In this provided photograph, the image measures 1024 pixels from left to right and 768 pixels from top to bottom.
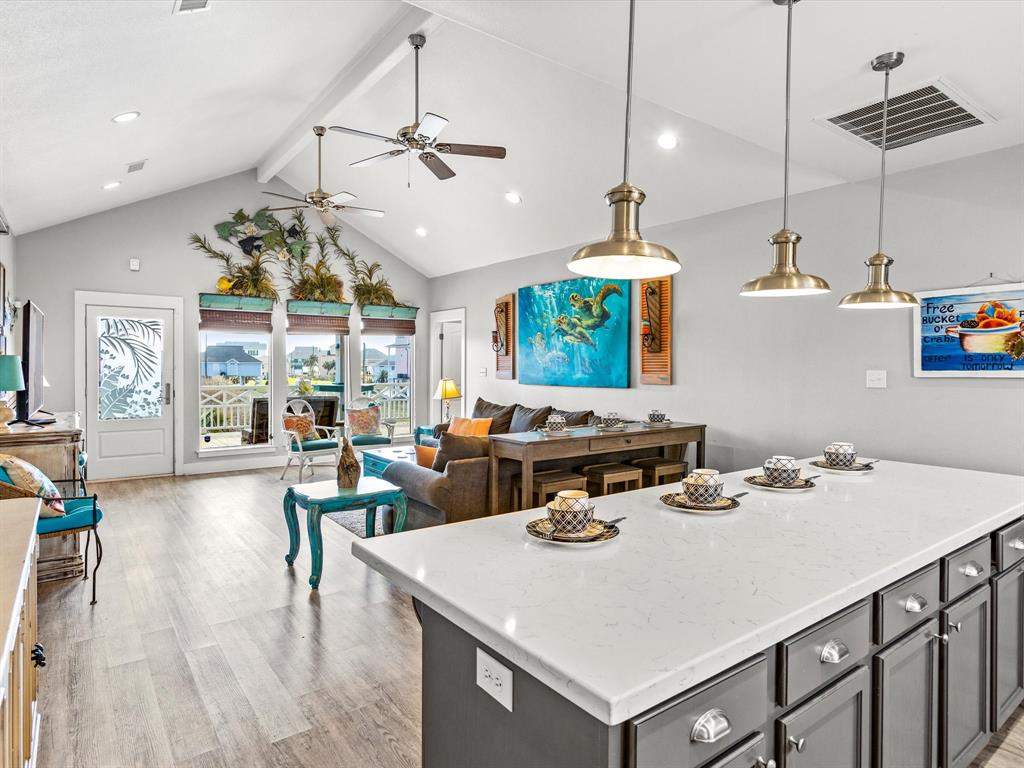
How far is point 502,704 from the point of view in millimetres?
1126

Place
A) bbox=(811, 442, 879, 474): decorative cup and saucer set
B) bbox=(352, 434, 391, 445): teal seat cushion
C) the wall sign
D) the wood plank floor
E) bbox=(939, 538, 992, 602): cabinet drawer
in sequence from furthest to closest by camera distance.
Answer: bbox=(352, 434, 391, 445): teal seat cushion
the wall sign
bbox=(811, 442, 879, 474): decorative cup and saucer set
the wood plank floor
bbox=(939, 538, 992, 602): cabinet drawer

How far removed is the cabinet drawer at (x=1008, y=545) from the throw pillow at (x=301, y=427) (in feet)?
20.8

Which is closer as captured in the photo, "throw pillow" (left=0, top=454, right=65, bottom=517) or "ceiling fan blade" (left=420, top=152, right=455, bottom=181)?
"throw pillow" (left=0, top=454, right=65, bottom=517)

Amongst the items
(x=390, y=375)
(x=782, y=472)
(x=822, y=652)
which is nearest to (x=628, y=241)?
(x=822, y=652)

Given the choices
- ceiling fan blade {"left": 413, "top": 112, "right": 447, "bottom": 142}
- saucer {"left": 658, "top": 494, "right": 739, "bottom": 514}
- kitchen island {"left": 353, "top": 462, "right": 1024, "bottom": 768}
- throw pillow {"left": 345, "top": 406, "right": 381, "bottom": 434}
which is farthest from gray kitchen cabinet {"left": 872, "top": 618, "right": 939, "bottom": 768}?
throw pillow {"left": 345, "top": 406, "right": 381, "bottom": 434}

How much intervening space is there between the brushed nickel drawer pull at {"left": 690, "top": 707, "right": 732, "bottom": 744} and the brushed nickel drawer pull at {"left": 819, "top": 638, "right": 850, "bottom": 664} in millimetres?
370

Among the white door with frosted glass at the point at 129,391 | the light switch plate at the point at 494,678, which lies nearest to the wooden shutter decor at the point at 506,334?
the white door with frosted glass at the point at 129,391

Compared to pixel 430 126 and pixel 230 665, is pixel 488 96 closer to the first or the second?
pixel 430 126

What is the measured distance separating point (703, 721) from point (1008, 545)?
172 cm

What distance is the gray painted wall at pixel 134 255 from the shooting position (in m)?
6.41

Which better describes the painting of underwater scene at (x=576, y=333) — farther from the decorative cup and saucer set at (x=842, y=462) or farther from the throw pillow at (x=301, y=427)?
the decorative cup and saucer set at (x=842, y=462)

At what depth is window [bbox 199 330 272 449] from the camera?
7.48m

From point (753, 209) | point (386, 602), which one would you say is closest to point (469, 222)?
point (753, 209)

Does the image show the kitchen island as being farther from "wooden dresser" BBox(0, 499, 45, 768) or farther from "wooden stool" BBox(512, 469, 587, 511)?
"wooden stool" BBox(512, 469, 587, 511)
